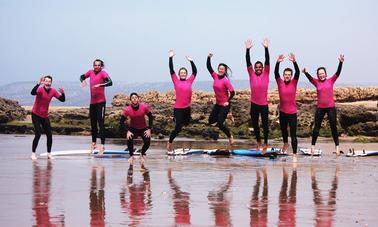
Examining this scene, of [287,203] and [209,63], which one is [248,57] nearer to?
[209,63]

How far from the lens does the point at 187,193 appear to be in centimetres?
972

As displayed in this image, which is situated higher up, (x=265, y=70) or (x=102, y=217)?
(x=265, y=70)

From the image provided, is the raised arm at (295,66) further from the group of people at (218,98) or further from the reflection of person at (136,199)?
the reflection of person at (136,199)

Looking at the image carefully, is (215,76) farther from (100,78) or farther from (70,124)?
(70,124)

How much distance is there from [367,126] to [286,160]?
434 inches

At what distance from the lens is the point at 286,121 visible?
16438 millimetres

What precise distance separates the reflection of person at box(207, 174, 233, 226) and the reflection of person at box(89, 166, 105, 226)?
124cm

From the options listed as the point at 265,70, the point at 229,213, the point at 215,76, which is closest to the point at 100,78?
the point at 215,76

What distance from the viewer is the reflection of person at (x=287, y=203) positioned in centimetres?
757

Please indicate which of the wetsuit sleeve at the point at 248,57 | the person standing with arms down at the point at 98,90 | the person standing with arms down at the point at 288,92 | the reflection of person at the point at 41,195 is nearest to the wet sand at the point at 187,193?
the reflection of person at the point at 41,195

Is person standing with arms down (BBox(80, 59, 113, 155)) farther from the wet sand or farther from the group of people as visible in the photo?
the wet sand

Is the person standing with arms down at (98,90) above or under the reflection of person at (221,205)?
above

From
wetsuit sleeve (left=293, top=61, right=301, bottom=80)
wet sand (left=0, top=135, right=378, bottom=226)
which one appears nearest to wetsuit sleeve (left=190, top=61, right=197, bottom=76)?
wetsuit sleeve (left=293, top=61, right=301, bottom=80)

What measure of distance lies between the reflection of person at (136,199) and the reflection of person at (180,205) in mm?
333
